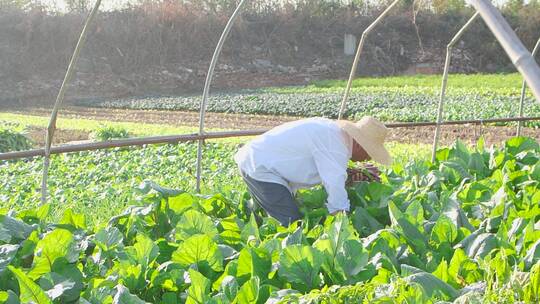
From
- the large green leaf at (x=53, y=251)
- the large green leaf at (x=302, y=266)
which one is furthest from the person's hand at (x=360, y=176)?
the large green leaf at (x=53, y=251)

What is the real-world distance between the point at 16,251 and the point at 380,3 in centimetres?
3632

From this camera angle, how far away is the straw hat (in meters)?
3.82

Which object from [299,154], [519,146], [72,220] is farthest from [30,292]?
[519,146]

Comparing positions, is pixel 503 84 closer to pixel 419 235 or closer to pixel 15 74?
pixel 15 74

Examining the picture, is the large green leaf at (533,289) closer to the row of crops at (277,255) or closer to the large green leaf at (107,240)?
the row of crops at (277,255)

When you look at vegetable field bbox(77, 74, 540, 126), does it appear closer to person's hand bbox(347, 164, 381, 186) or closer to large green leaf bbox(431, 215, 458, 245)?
person's hand bbox(347, 164, 381, 186)

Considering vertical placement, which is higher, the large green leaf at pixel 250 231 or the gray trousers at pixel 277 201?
the large green leaf at pixel 250 231

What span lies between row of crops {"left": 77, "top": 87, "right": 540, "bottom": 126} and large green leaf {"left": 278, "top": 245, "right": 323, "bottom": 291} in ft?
38.5

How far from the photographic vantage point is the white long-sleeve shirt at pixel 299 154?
149 inches

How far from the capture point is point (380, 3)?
37.5 meters

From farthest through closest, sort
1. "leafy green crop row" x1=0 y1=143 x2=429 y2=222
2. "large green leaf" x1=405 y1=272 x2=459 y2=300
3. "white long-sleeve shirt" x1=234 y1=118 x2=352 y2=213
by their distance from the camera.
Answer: "leafy green crop row" x1=0 y1=143 x2=429 y2=222 → "white long-sleeve shirt" x1=234 y1=118 x2=352 y2=213 → "large green leaf" x1=405 y1=272 x2=459 y2=300

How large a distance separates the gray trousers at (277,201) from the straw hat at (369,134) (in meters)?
0.48

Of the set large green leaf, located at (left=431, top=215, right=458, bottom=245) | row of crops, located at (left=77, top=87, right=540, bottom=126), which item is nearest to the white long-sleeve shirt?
large green leaf, located at (left=431, top=215, right=458, bottom=245)

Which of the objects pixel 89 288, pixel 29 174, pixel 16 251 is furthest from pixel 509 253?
pixel 29 174
